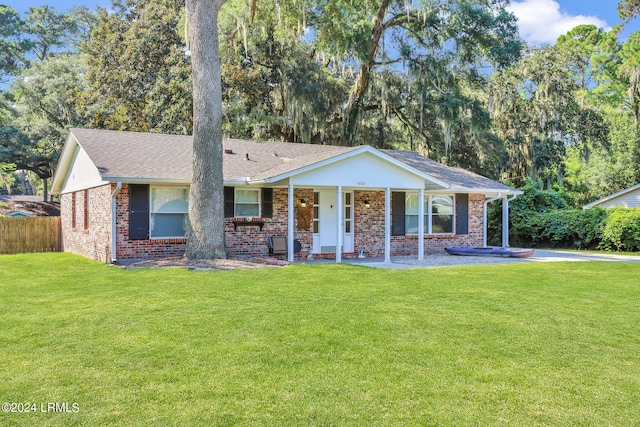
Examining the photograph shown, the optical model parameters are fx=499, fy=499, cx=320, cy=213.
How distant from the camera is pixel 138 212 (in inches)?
481

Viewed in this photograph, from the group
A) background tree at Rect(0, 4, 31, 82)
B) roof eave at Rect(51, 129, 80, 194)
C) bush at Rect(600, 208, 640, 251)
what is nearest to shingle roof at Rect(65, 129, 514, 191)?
roof eave at Rect(51, 129, 80, 194)

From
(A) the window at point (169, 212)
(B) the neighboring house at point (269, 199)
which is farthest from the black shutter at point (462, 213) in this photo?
(A) the window at point (169, 212)

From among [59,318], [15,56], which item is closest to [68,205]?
[59,318]

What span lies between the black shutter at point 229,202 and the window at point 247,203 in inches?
8.8

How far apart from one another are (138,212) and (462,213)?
10.1m

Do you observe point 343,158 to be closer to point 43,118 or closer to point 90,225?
point 90,225

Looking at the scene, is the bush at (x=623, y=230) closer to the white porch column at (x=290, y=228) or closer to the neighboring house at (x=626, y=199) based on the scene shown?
the neighboring house at (x=626, y=199)

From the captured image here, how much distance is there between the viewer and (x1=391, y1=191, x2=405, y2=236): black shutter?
15242 millimetres

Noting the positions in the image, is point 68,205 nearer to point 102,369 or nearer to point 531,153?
point 102,369

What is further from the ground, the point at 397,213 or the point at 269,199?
the point at 269,199

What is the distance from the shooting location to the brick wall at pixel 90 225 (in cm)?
1246

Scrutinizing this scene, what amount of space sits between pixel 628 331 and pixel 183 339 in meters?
4.86

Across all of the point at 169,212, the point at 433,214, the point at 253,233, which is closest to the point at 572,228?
the point at 433,214

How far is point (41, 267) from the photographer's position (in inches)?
455
